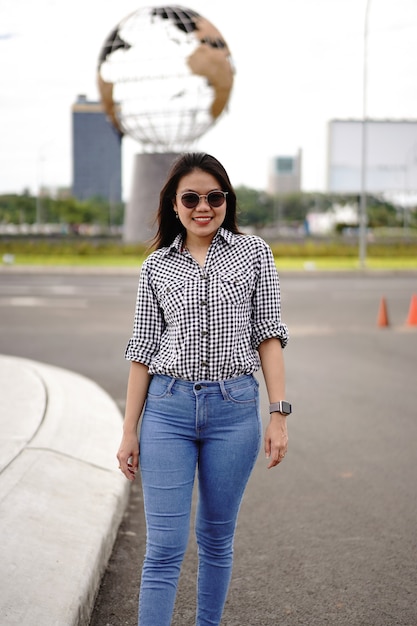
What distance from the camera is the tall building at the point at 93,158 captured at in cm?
11394

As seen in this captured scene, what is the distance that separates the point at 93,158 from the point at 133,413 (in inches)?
5405

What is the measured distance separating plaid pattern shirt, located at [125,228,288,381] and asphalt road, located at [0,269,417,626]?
1.12m

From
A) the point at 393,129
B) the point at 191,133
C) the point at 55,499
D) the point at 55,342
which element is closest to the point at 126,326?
the point at 55,342

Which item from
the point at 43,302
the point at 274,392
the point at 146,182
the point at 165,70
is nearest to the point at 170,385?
the point at 274,392

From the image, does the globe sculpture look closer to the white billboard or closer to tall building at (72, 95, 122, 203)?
the white billboard

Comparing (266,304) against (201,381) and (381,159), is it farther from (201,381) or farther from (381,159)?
(381,159)

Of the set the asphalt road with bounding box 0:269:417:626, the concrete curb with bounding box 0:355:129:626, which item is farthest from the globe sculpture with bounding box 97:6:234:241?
the concrete curb with bounding box 0:355:129:626

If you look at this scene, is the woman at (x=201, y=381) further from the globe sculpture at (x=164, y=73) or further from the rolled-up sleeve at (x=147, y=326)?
Answer: the globe sculpture at (x=164, y=73)

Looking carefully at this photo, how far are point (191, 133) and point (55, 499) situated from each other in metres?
22.6

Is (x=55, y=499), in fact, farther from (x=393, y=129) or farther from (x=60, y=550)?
(x=393, y=129)

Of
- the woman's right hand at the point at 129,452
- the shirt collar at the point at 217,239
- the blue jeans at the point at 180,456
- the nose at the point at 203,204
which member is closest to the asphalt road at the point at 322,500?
the blue jeans at the point at 180,456

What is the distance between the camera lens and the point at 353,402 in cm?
723

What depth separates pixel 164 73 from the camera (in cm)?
2328

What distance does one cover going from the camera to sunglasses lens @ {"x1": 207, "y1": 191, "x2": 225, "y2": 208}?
8.95 ft
